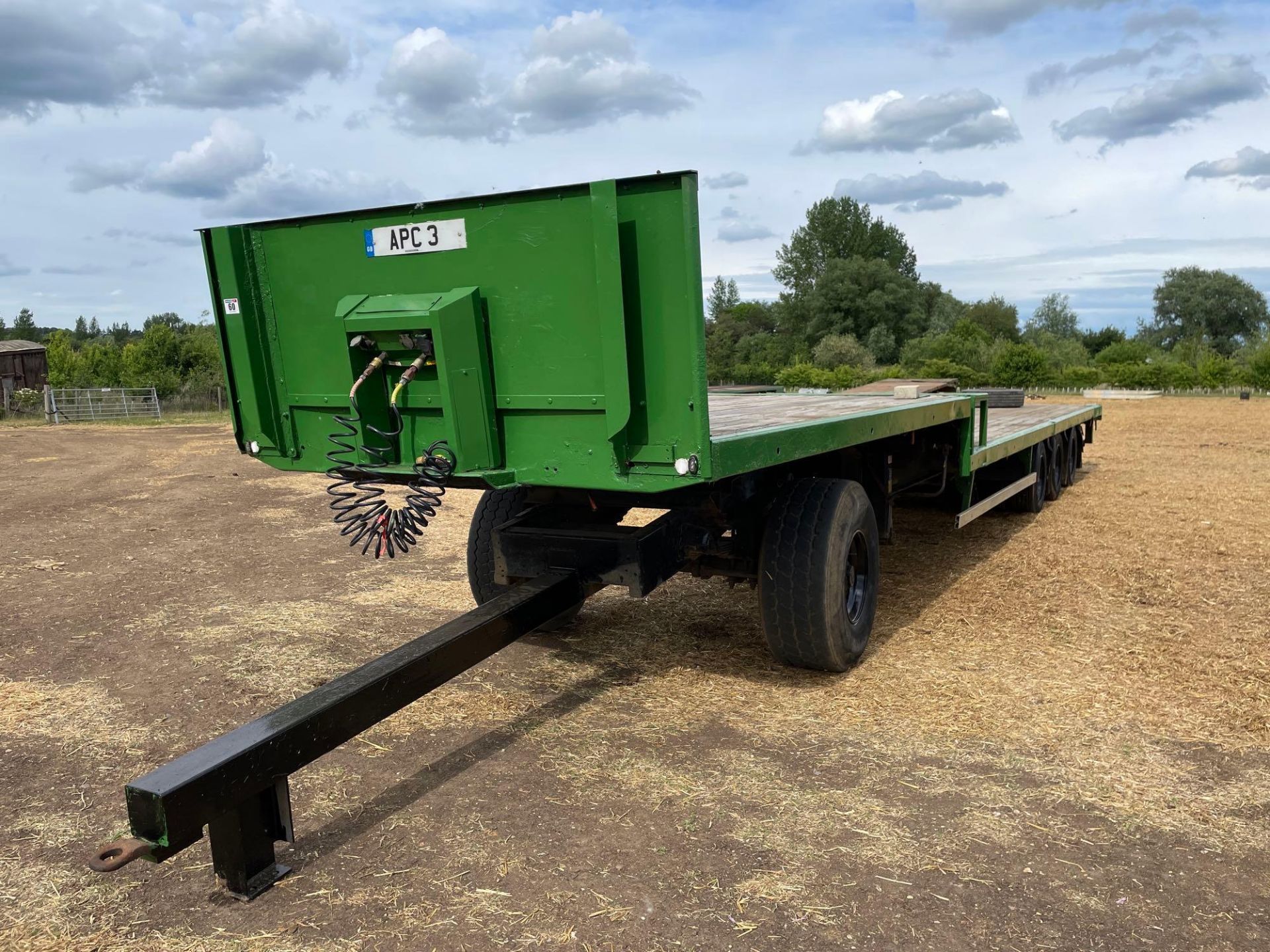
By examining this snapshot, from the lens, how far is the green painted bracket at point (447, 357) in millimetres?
3547

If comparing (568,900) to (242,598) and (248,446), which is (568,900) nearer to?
(248,446)

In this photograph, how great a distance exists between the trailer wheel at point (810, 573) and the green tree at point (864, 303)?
61.0 meters

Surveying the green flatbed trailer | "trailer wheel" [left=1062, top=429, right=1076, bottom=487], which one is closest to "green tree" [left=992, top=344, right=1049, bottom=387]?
"trailer wheel" [left=1062, top=429, right=1076, bottom=487]

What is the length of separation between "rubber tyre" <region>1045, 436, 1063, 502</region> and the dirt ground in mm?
2042

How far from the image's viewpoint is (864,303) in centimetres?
6400

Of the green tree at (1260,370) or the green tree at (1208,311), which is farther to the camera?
the green tree at (1208,311)

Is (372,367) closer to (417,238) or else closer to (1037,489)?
(417,238)

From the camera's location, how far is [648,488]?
3451mm

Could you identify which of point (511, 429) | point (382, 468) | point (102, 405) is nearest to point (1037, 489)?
point (511, 429)

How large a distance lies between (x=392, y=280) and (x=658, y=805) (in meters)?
2.26

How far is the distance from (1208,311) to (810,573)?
7866cm

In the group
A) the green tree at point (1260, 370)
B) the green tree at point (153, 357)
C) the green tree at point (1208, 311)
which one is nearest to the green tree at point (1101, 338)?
the green tree at point (1208, 311)

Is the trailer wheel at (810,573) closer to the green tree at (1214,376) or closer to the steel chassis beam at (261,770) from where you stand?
the steel chassis beam at (261,770)

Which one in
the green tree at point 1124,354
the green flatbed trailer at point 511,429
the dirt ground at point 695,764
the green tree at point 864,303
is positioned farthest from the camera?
the green tree at point 864,303
